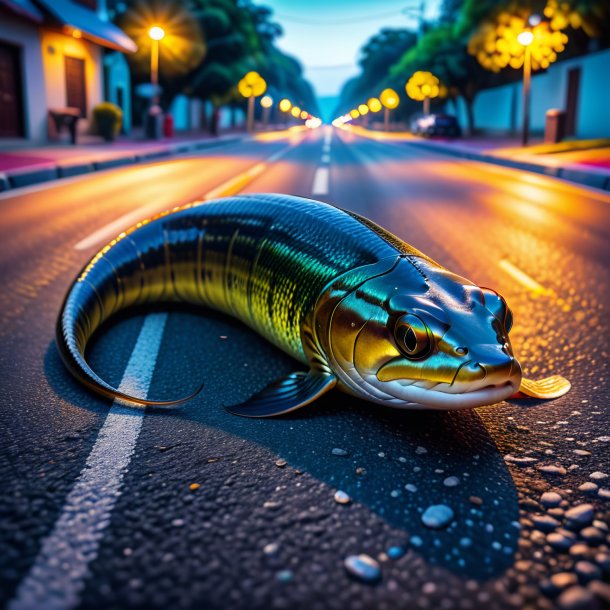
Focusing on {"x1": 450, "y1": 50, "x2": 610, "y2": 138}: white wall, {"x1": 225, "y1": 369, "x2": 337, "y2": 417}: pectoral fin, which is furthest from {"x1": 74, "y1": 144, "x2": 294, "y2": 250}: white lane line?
{"x1": 450, "y1": 50, "x2": 610, "y2": 138}: white wall

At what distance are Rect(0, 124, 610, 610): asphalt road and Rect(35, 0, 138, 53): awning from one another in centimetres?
2122

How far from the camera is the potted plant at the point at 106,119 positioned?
26484mm

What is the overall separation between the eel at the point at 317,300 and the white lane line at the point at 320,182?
7.10 metres

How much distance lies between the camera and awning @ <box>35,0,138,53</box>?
22108 millimetres

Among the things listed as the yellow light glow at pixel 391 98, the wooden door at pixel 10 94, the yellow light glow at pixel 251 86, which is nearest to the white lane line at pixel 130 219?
the wooden door at pixel 10 94

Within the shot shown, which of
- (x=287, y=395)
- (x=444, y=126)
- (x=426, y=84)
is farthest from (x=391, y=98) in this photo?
(x=287, y=395)

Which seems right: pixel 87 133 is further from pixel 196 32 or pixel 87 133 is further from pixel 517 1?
pixel 517 1

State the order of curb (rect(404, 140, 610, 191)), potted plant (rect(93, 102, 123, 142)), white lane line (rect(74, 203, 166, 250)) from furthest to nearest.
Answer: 1. potted plant (rect(93, 102, 123, 142))
2. curb (rect(404, 140, 610, 191))
3. white lane line (rect(74, 203, 166, 250))

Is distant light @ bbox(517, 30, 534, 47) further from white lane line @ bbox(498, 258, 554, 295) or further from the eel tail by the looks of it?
the eel tail

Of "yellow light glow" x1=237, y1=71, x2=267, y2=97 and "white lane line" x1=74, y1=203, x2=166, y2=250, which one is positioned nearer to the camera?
"white lane line" x1=74, y1=203, x2=166, y2=250

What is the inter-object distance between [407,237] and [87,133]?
23.7 metres

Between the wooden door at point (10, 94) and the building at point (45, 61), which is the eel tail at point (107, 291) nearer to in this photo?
the building at point (45, 61)

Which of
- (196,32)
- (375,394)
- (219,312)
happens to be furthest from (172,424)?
(196,32)

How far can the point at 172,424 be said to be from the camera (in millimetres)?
2623
